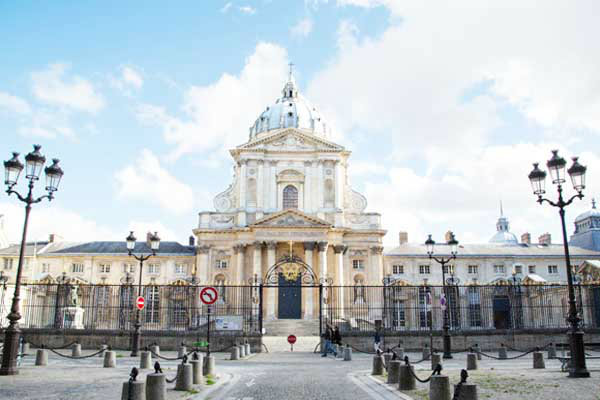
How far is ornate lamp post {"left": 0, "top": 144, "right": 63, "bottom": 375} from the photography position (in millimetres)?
16250

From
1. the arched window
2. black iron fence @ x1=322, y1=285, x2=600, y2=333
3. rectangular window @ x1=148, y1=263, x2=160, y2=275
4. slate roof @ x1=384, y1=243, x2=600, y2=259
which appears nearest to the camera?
black iron fence @ x1=322, y1=285, x2=600, y2=333

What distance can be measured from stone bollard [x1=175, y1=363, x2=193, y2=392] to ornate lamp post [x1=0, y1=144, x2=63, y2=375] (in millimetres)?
5839

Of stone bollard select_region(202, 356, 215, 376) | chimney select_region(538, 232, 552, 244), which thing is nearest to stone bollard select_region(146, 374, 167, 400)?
stone bollard select_region(202, 356, 215, 376)

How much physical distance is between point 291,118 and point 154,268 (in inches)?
879

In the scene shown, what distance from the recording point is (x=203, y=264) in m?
56.3

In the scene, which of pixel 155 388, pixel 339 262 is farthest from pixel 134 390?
pixel 339 262

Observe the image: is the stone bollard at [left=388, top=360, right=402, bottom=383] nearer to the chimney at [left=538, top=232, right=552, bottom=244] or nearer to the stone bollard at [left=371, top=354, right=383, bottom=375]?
the stone bollard at [left=371, top=354, right=383, bottom=375]

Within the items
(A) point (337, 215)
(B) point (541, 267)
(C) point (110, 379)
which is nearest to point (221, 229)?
(A) point (337, 215)

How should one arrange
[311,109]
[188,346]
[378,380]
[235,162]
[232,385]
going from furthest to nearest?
[311,109]
[235,162]
[188,346]
[378,380]
[232,385]

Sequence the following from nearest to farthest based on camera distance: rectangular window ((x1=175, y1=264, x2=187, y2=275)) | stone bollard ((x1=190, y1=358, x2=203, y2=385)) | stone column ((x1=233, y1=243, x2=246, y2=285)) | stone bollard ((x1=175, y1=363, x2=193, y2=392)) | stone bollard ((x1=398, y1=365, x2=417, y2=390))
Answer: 1. stone bollard ((x1=175, y1=363, x2=193, y2=392))
2. stone bollard ((x1=398, y1=365, x2=417, y2=390))
3. stone bollard ((x1=190, y1=358, x2=203, y2=385))
4. stone column ((x1=233, y1=243, x2=246, y2=285))
5. rectangular window ((x1=175, y1=264, x2=187, y2=275))

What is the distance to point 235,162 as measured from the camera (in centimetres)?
6134

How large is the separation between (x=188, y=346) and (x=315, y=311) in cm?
2417

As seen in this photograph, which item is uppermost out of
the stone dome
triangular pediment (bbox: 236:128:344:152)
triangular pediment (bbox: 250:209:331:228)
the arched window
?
the stone dome

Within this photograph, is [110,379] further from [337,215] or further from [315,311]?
[337,215]
